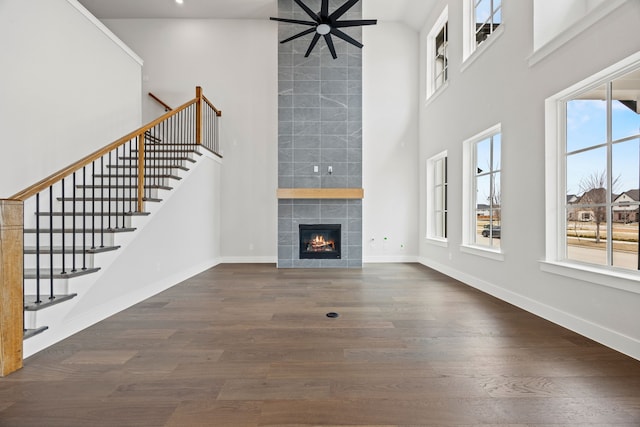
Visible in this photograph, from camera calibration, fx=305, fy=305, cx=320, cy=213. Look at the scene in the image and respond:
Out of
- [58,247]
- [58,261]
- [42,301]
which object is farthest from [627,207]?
[58,247]

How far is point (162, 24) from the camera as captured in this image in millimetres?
6223

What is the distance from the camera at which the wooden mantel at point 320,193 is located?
5.61 m

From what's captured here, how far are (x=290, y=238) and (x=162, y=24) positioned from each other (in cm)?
510

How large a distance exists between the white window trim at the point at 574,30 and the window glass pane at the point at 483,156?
1156 mm

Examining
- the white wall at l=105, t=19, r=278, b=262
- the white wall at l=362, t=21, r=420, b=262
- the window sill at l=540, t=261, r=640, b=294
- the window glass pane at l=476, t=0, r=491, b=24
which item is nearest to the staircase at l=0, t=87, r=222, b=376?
the white wall at l=105, t=19, r=278, b=262

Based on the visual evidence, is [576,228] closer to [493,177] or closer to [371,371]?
[493,177]

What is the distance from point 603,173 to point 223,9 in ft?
21.5

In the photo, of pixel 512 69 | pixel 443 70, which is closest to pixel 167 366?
pixel 512 69

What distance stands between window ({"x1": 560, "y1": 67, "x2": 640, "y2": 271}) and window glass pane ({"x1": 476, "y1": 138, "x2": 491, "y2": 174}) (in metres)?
1.15

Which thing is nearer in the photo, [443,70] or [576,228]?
[576,228]

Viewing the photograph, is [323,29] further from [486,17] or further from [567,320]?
[567,320]

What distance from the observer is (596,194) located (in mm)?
2529

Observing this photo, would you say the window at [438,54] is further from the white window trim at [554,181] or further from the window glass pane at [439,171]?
the white window trim at [554,181]

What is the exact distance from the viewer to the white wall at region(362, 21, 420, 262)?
631cm
